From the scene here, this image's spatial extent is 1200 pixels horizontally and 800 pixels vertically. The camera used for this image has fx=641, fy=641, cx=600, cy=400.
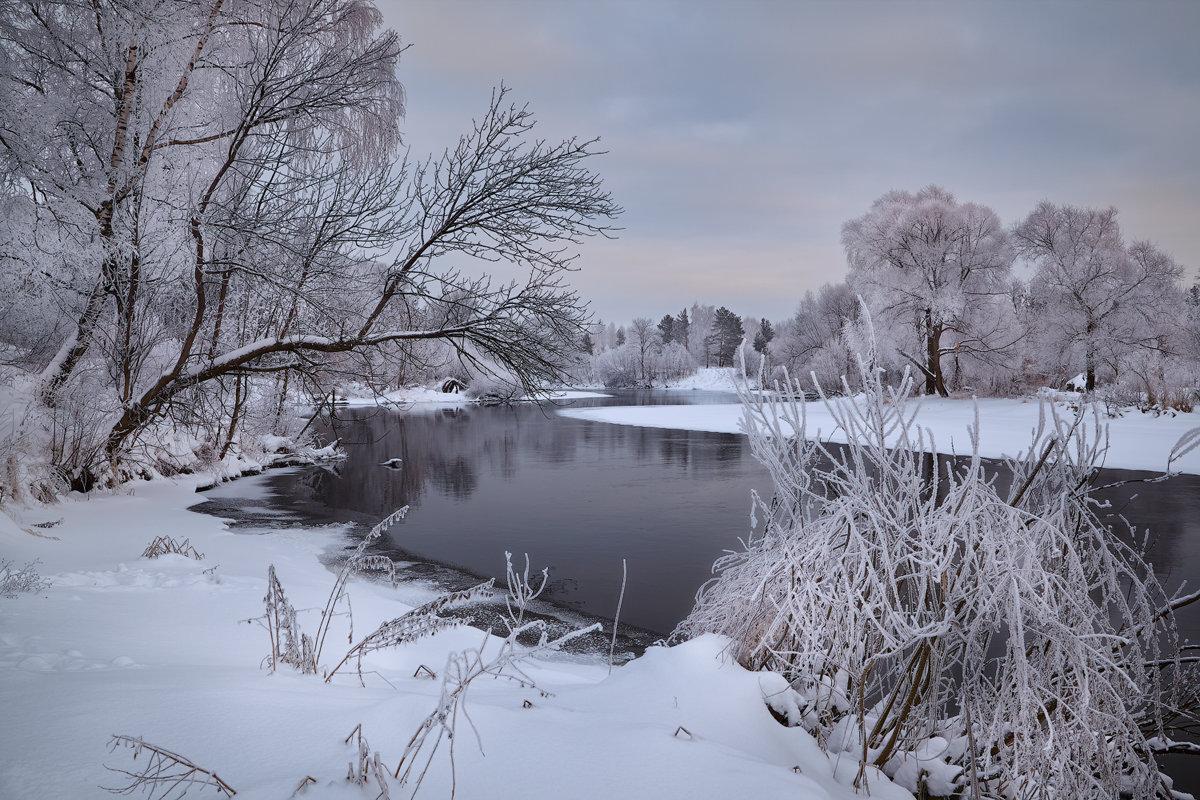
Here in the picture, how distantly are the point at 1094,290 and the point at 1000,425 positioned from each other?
10.9 metres

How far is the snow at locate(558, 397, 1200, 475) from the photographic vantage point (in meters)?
15.7

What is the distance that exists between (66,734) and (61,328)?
8855mm

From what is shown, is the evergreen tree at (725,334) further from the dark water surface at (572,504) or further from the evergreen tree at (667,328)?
the dark water surface at (572,504)

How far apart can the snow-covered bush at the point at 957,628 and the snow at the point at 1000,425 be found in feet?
20.7

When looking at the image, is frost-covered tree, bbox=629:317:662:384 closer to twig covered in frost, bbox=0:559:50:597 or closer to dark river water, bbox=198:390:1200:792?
dark river water, bbox=198:390:1200:792

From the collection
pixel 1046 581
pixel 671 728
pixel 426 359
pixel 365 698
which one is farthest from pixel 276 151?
pixel 1046 581

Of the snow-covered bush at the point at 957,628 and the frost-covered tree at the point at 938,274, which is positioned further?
the frost-covered tree at the point at 938,274

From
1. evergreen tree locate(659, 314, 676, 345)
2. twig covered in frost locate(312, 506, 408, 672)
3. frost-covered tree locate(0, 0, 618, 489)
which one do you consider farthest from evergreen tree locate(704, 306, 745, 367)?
twig covered in frost locate(312, 506, 408, 672)

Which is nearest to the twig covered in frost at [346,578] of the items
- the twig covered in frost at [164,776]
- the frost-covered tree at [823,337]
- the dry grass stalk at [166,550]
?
the twig covered in frost at [164,776]

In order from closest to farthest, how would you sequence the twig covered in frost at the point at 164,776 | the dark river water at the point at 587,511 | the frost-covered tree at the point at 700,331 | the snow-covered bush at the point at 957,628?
the twig covered in frost at the point at 164,776 → the snow-covered bush at the point at 957,628 → the dark river water at the point at 587,511 → the frost-covered tree at the point at 700,331

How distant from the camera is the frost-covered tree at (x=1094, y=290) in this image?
2619 centimetres

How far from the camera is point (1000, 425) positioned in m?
21.4

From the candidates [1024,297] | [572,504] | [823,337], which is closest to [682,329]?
[823,337]

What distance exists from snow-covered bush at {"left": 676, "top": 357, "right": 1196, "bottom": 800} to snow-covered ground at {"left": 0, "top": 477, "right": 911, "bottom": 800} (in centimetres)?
28
